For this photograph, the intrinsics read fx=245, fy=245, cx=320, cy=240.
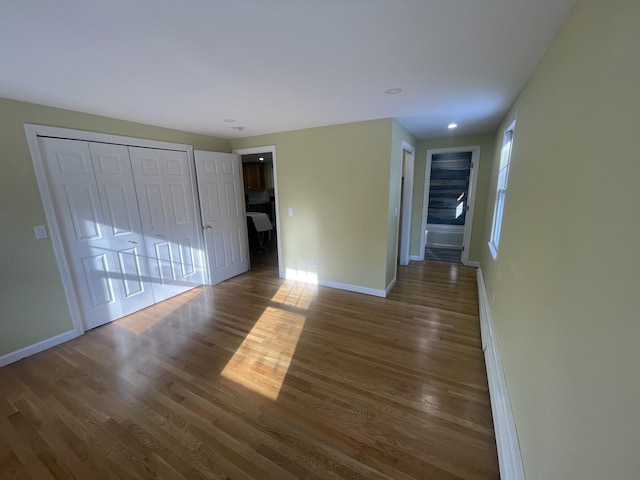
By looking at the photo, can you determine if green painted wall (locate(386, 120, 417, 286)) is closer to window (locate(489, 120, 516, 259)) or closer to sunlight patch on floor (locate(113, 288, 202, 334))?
window (locate(489, 120, 516, 259))

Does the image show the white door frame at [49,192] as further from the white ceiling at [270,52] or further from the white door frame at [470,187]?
the white door frame at [470,187]

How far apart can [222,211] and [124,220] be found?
132cm

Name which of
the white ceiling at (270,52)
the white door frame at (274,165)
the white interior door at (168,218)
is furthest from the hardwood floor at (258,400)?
the white ceiling at (270,52)

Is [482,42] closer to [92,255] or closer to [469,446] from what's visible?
[469,446]

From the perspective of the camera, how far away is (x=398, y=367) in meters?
2.09

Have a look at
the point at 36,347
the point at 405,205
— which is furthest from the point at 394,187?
the point at 36,347

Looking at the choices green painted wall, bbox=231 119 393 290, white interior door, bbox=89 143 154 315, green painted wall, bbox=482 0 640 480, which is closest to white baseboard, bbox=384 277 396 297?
green painted wall, bbox=231 119 393 290

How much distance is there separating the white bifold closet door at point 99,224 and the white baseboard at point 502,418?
3.77m

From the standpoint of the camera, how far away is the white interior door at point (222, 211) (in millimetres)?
3696

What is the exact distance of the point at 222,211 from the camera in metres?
3.98

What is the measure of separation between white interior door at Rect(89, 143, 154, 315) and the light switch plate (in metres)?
0.48

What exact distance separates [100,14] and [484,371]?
3302mm

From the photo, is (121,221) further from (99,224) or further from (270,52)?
(270,52)

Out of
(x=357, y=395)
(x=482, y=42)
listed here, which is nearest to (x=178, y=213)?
(x=357, y=395)
